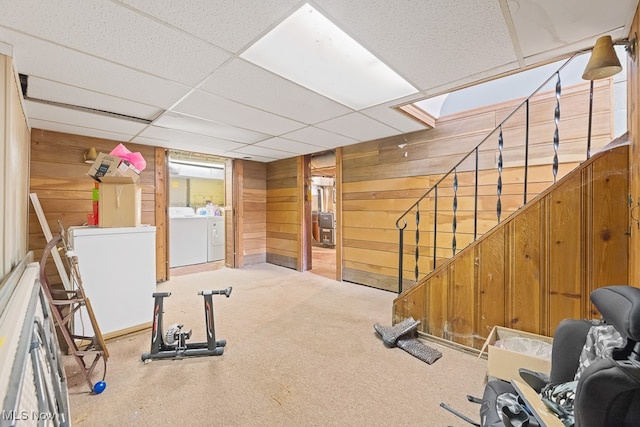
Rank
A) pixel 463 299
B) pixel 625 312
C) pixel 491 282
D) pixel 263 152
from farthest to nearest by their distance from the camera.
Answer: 1. pixel 263 152
2. pixel 463 299
3. pixel 491 282
4. pixel 625 312

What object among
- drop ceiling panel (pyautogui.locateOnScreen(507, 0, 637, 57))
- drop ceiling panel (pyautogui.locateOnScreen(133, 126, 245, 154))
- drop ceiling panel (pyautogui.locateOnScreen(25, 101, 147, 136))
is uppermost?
drop ceiling panel (pyautogui.locateOnScreen(507, 0, 637, 57))

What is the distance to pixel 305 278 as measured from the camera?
460cm

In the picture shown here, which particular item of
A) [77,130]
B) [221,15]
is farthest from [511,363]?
[77,130]

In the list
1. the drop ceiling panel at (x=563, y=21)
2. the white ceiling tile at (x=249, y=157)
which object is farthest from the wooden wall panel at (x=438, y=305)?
the white ceiling tile at (x=249, y=157)

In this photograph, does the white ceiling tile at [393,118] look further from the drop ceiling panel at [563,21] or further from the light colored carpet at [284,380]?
the light colored carpet at [284,380]

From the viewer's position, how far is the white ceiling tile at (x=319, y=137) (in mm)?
3518

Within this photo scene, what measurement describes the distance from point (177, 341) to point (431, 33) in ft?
9.35

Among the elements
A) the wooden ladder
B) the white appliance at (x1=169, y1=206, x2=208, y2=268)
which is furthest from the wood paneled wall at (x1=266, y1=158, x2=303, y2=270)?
the wooden ladder

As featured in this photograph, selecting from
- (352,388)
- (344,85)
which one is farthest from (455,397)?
(344,85)

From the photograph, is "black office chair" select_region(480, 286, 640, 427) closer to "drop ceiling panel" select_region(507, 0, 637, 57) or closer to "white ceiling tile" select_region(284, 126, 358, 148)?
"drop ceiling panel" select_region(507, 0, 637, 57)

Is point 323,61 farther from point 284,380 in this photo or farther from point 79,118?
point 79,118

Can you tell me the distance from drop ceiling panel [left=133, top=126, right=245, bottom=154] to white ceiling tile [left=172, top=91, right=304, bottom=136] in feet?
2.69

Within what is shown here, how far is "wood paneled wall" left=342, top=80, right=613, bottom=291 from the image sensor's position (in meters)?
2.57

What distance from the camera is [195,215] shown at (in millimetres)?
6332
